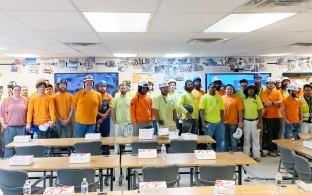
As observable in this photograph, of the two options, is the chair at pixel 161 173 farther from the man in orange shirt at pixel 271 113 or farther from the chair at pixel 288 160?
the man in orange shirt at pixel 271 113

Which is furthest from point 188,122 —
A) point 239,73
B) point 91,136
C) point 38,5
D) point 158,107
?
point 38,5

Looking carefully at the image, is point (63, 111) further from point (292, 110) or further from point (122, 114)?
point (292, 110)

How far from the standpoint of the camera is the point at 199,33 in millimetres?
4543

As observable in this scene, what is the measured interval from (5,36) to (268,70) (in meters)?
7.48

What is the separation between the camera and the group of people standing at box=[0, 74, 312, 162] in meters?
5.98

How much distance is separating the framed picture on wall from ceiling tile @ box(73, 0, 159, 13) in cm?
583

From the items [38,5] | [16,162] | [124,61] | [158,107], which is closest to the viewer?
[38,5]

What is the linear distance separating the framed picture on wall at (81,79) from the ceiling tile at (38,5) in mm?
5869

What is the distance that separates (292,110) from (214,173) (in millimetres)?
3741

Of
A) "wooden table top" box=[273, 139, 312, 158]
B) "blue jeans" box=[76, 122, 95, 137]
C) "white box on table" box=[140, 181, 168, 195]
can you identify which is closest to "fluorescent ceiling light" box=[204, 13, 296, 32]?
"wooden table top" box=[273, 139, 312, 158]

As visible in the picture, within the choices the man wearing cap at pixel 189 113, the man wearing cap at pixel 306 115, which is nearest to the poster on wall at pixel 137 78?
the man wearing cap at pixel 189 113

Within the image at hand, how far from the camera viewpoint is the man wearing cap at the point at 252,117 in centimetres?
632

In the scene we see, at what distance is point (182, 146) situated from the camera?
4.63 metres

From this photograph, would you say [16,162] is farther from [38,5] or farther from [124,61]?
[124,61]
